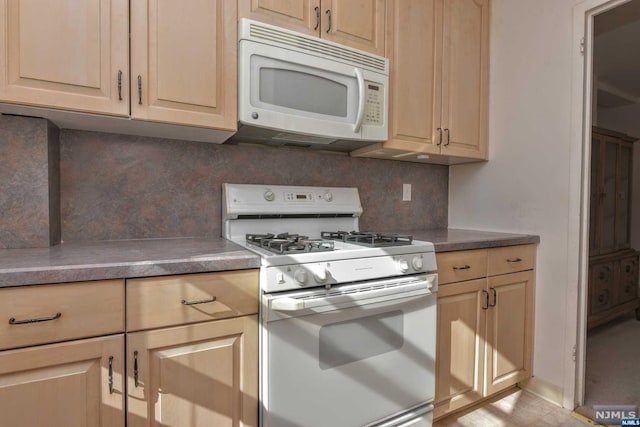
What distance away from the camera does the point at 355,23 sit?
67.2 inches

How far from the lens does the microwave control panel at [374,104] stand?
5.71 ft

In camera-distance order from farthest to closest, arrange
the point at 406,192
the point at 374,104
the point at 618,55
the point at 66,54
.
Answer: the point at 618,55
the point at 406,192
the point at 374,104
the point at 66,54

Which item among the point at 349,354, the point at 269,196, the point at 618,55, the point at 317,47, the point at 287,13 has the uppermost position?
the point at 618,55

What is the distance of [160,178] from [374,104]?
1.10 m

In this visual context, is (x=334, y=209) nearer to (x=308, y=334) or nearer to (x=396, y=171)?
(x=396, y=171)

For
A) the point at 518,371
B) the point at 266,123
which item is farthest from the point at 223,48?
the point at 518,371

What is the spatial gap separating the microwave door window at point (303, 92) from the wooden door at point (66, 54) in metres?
0.54

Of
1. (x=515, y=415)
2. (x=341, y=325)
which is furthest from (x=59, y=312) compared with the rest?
(x=515, y=415)

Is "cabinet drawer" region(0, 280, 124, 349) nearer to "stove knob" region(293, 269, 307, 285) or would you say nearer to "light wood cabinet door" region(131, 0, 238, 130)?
"stove knob" region(293, 269, 307, 285)

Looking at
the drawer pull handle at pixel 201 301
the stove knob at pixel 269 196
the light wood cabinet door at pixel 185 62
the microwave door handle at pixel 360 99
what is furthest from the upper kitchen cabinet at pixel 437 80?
the drawer pull handle at pixel 201 301

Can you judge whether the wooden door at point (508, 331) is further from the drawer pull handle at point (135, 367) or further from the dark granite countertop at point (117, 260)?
the drawer pull handle at point (135, 367)

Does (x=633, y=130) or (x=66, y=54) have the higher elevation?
(x=633, y=130)

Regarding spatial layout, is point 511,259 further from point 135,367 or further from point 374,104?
point 135,367

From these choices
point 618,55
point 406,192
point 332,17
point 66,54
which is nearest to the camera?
point 66,54
